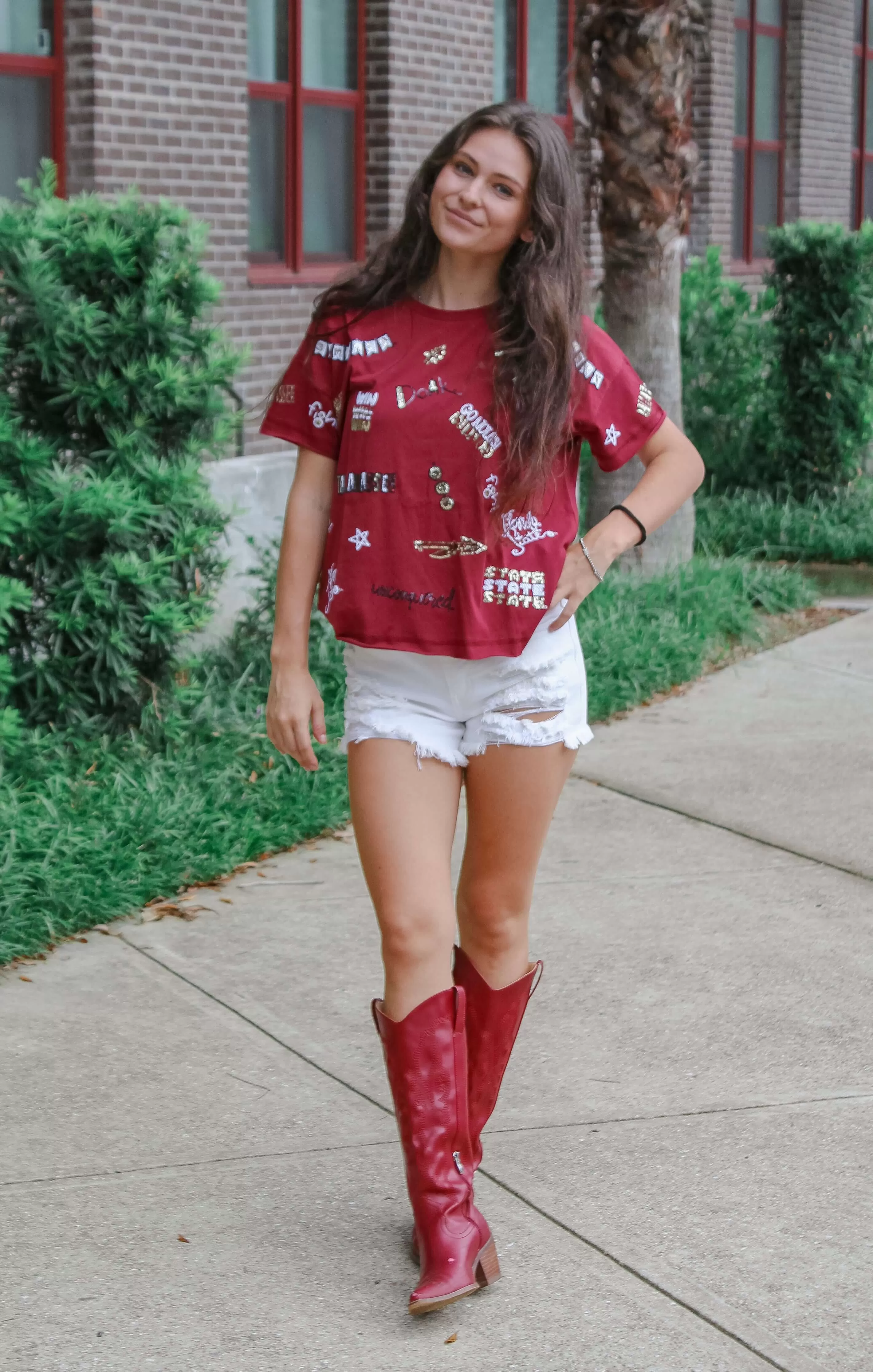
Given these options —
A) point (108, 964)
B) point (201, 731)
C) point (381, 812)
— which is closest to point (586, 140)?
point (201, 731)

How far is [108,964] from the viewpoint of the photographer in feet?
14.2

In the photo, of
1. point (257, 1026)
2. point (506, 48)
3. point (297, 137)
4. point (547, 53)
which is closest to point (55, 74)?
point (297, 137)

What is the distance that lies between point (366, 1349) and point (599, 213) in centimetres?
660

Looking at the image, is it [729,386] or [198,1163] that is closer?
[198,1163]

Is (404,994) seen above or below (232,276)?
below

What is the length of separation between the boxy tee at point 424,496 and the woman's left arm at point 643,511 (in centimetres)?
4

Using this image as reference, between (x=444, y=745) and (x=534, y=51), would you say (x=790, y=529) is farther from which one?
(x=444, y=745)

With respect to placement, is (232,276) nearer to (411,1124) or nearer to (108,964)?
(108,964)

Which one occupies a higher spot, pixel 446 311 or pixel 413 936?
pixel 446 311

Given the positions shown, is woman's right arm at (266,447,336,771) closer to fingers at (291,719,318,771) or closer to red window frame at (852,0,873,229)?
fingers at (291,719,318,771)

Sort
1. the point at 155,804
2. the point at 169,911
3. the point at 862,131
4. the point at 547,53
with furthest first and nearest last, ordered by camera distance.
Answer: the point at 862,131 → the point at 547,53 → the point at 155,804 → the point at 169,911

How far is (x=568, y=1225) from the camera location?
10.5 ft

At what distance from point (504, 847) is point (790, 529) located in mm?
7242

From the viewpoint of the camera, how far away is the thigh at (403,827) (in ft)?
9.33
